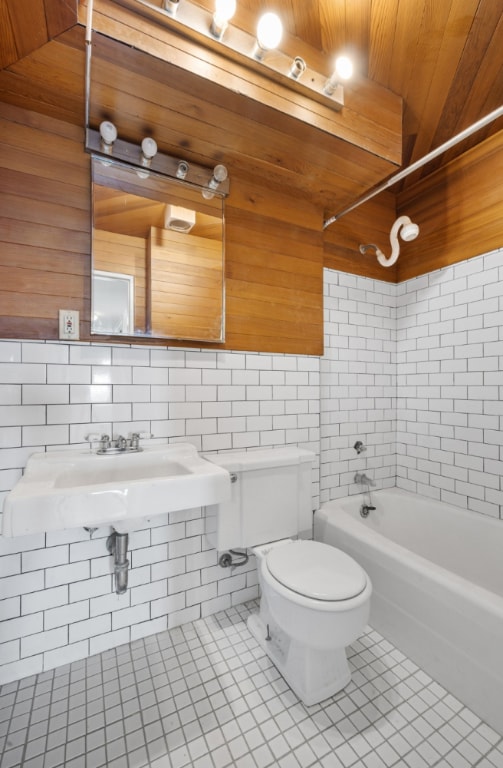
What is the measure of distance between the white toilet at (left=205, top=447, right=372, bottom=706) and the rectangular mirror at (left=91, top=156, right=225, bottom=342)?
0.72 m

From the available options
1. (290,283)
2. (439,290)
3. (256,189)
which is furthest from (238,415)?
(439,290)

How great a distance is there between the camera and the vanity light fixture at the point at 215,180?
1568 millimetres

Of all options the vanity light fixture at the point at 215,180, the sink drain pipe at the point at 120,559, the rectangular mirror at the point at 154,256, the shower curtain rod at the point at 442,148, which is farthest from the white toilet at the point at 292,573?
the shower curtain rod at the point at 442,148

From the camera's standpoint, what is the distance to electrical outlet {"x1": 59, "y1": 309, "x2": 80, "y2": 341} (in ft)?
4.48

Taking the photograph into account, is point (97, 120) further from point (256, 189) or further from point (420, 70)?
point (420, 70)

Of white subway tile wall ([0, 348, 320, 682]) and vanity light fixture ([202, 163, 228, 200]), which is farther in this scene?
vanity light fixture ([202, 163, 228, 200])

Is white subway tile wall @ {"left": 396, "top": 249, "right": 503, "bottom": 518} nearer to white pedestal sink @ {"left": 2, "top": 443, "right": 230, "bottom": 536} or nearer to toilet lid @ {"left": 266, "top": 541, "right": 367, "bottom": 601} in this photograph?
toilet lid @ {"left": 266, "top": 541, "right": 367, "bottom": 601}

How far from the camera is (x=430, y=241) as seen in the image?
2.24m

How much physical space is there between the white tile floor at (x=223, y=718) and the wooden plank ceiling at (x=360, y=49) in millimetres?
2299

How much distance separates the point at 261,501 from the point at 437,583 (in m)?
0.78

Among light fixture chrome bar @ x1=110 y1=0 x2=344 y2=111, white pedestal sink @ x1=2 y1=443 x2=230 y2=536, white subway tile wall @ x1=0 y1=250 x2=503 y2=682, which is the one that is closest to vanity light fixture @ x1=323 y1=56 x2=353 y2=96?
light fixture chrome bar @ x1=110 y1=0 x2=344 y2=111

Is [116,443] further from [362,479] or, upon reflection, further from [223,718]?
[362,479]

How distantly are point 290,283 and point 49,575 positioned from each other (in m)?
1.85

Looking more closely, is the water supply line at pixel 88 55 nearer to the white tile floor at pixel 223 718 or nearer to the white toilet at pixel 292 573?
the white toilet at pixel 292 573
